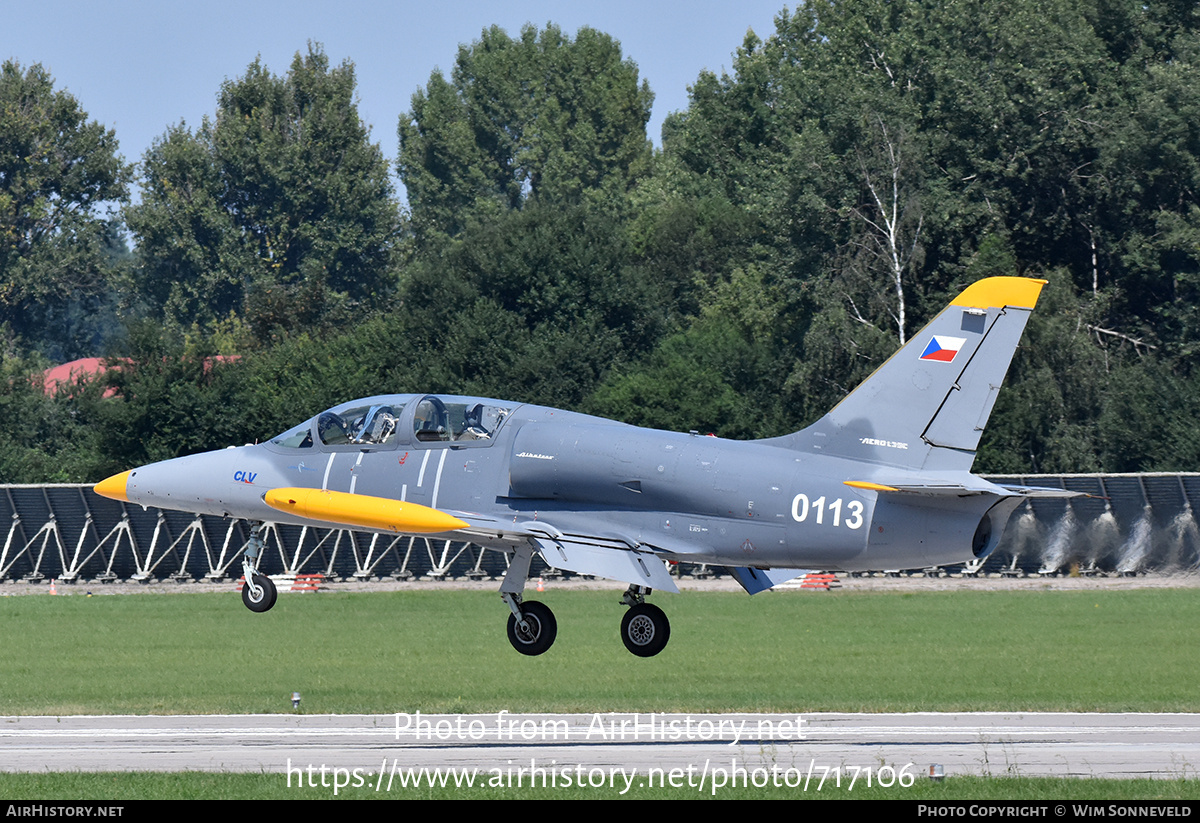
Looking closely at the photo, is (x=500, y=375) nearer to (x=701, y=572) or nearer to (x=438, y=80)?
(x=701, y=572)

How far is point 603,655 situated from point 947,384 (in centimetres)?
3118

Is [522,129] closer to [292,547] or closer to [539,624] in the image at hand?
[292,547]

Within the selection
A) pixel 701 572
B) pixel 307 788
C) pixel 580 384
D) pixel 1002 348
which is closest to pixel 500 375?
pixel 580 384

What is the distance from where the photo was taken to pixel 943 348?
2695 centimetres

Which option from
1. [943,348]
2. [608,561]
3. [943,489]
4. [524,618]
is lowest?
[524,618]

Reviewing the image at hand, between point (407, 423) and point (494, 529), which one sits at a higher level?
point (407, 423)

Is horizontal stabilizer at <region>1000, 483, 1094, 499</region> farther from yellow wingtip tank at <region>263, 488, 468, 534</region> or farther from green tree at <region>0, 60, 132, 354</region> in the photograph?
green tree at <region>0, 60, 132, 354</region>

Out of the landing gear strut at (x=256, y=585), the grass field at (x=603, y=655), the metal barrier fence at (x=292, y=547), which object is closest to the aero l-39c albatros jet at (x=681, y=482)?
the landing gear strut at (x=256, y=585)

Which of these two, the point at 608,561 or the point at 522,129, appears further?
the point at 522,129

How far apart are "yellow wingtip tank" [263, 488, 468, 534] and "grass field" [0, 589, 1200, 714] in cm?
1998

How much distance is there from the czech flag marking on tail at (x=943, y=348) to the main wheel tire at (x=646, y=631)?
245 inches

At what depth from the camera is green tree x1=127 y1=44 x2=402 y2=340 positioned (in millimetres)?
128375

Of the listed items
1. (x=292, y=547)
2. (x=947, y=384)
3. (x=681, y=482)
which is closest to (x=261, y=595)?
(x=681, y=482)

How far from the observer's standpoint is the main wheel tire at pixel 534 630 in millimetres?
28312
